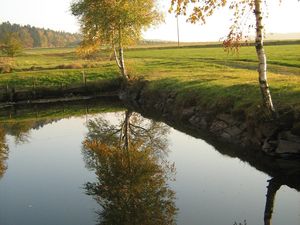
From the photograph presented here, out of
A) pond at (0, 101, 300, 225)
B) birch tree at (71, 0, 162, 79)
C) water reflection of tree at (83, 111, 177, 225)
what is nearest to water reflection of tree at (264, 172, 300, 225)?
pond at (0, 101, 300, 225)

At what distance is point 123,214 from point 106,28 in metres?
39.5

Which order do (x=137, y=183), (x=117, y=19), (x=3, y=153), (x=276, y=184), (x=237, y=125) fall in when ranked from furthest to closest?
(x=117, y=19) → (x=3, y=153) → (x=237, y=125) → (x=137, y=183) → (x=276, y=184)

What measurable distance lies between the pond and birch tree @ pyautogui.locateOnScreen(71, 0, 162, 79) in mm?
21723

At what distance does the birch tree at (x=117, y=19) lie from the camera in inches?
2090

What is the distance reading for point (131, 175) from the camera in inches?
899

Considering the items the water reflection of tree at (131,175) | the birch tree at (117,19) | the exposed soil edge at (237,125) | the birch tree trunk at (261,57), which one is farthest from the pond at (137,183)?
the birch tree at (117,19)

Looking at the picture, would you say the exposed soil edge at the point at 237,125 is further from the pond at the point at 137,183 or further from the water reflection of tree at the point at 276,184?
the water reflection of tree at the point at 276,184

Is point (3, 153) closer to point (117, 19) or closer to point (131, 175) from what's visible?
point (131, 175)

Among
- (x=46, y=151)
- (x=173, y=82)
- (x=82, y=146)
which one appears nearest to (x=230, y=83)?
(x=173, y=82)

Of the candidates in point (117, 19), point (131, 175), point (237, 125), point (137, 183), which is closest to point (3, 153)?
point (131, 175)

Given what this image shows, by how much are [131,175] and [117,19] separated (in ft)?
111

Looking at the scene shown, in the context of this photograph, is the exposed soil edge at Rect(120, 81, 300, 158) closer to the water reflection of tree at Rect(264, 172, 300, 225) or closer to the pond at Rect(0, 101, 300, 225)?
the pond at Rect(0, 101, 300, 225)

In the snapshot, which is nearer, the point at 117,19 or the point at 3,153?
the point at 3,153

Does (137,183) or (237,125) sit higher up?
(237,125)
